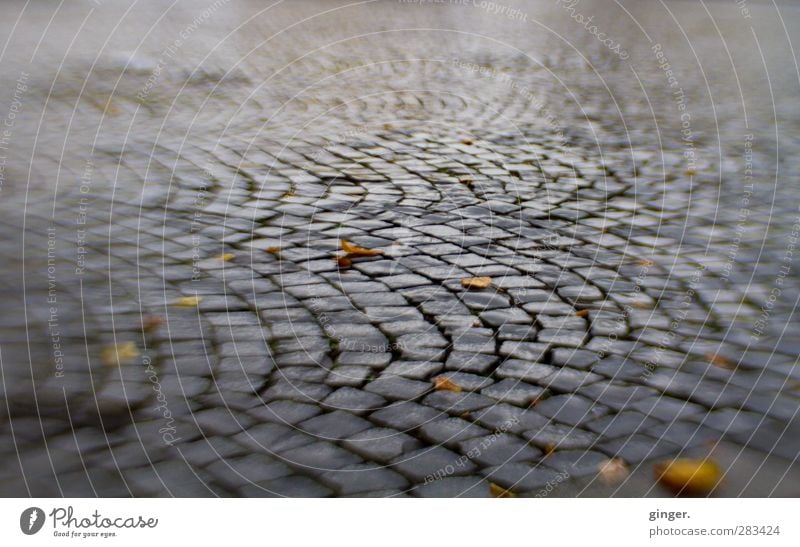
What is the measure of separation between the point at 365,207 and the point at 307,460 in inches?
98.5

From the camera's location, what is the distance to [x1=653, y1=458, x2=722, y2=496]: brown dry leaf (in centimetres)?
228

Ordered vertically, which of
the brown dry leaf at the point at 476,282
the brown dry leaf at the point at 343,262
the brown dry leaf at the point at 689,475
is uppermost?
the brown dry leaf at the point at 343,262

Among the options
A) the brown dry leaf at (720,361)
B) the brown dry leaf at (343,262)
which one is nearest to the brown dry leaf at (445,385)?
the brown dry leaf at (720,361)

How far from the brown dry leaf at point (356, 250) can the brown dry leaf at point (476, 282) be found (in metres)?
0.53

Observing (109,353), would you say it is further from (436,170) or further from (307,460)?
(436,170)

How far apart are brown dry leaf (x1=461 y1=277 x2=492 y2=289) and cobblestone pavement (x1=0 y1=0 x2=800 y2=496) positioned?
0.17 feet

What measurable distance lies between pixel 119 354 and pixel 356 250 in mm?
1422

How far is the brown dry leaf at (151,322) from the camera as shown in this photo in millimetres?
3060

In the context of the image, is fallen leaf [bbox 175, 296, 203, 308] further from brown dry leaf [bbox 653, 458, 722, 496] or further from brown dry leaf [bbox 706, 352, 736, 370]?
brown dry leaf [bbox 706, 352, 736, 370]

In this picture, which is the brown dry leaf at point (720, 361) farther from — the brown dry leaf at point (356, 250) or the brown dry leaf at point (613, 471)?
the brown dry leaf at point (356, 250)

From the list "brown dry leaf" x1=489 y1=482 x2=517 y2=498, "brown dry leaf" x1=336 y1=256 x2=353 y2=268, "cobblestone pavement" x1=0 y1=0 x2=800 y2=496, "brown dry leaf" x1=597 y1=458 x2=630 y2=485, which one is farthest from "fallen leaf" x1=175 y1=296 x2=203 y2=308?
"brown dry leaf" x1=597 y1=458 x2=630 y2=485

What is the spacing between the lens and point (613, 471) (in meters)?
2.32
